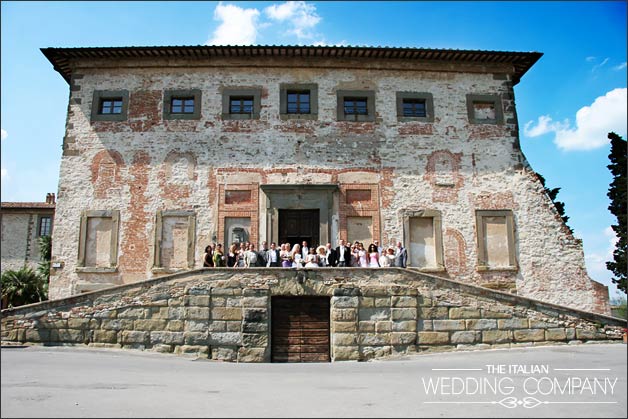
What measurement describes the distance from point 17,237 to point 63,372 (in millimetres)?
21310

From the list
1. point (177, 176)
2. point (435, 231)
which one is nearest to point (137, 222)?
point (177, 176)

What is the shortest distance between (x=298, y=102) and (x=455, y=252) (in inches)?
283

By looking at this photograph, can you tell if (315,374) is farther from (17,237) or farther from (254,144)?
(17,237)

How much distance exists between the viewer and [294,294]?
12867mm

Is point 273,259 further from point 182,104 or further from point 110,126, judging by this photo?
point 110,126

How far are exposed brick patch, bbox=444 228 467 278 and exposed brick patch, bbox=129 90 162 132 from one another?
10264 mm

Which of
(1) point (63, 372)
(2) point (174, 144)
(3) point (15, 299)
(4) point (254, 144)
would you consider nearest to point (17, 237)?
(3) point (15, 299)

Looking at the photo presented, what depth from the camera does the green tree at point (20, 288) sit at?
20625mm

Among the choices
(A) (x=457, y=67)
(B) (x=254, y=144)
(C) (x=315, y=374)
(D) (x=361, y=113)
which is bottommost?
(C) (x=315, y=374)

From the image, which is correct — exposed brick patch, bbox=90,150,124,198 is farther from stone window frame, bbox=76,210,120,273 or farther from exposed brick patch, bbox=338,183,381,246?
exposed brick patch, bbox=338,183,381,246

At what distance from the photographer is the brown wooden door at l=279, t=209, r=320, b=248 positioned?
17.0 metres

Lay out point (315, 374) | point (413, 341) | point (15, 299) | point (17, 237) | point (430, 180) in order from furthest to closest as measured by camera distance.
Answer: point (17, 237), point (15, 299), point (430, 180), point (413, 341), point (315, 374)

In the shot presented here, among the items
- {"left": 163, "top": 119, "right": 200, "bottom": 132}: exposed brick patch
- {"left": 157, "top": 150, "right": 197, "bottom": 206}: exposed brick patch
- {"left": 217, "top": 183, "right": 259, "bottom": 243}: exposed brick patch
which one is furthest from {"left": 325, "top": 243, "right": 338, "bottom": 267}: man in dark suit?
{"left": 163, "top": 119, "right": 200, "bottom": 132}: exposed brick patch

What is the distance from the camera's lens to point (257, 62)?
58.9ft
